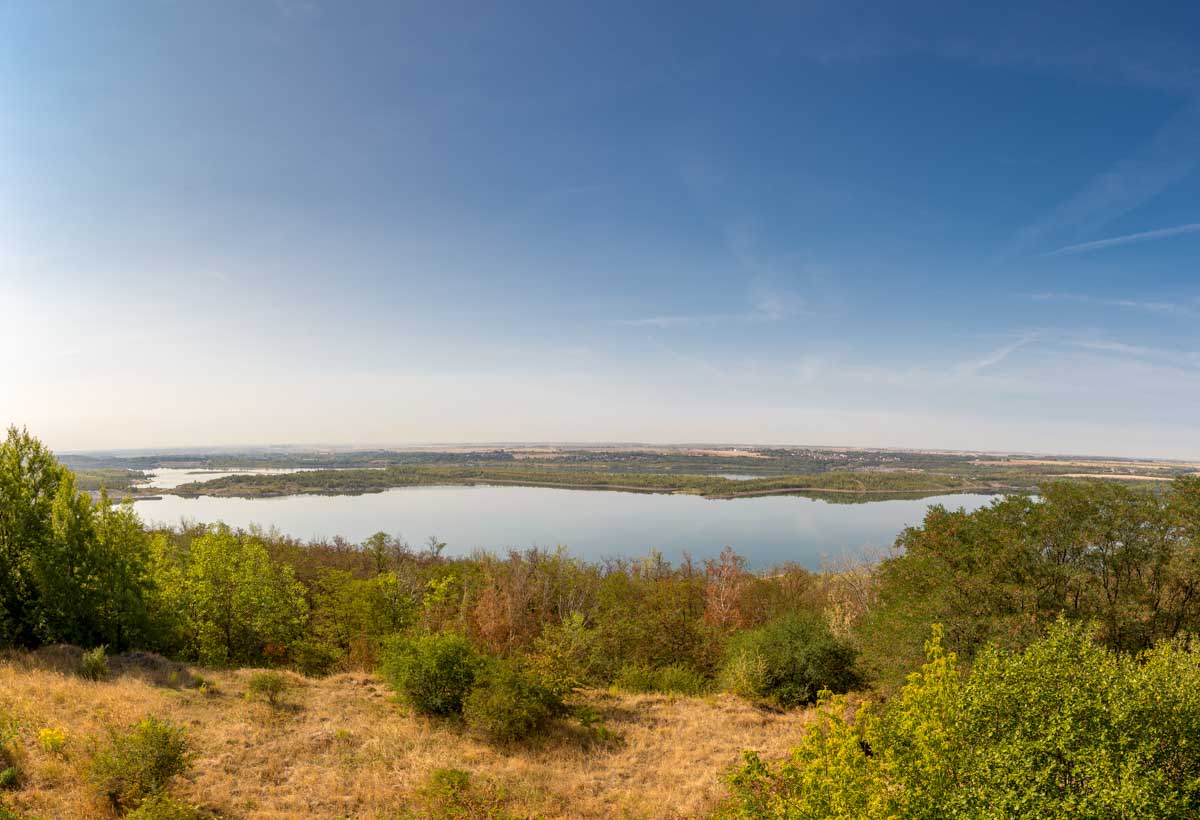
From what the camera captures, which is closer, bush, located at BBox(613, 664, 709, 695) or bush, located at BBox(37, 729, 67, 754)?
bush, located at BBox(37, 729, 67, 754)

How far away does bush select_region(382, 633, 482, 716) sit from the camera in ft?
52.7

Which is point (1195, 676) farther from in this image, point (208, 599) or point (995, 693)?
point (208, 599)

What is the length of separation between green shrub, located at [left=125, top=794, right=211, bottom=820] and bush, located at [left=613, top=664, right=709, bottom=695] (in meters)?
15.7

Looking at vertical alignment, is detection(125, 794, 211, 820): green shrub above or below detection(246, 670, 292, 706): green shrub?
above

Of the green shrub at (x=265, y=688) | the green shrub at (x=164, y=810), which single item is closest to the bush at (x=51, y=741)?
the green shrub at (x=164, y=810)

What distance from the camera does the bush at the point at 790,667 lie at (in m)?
21.1

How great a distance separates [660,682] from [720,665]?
430 centimetres

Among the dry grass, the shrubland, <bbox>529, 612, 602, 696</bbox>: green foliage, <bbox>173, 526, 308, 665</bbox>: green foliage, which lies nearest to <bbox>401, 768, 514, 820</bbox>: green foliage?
the shrubland

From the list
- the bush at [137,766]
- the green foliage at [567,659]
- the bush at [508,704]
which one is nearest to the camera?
the bush at [137,766]

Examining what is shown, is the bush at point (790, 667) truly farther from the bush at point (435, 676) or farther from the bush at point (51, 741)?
the bush at point (51, 741)

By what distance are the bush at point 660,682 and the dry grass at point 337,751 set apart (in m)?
4.19

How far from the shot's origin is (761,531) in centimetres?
8938

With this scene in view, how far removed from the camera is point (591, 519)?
103 meters

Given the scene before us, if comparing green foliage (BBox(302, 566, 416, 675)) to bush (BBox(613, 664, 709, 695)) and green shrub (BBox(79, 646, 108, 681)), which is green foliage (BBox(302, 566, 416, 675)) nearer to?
green shrub (BBox(79, 646, 108, 681))
